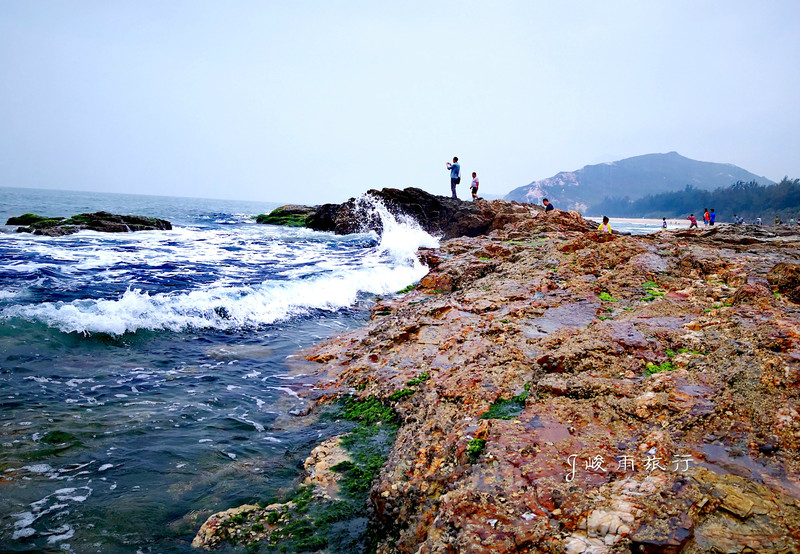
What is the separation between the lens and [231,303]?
9.68 meters

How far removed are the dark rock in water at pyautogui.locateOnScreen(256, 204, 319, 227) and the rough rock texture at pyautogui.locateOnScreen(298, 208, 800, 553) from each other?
110ft

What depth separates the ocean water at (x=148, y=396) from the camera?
11.1 ft

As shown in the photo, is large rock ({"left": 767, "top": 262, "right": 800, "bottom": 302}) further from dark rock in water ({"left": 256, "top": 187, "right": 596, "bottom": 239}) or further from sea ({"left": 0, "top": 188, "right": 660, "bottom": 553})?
dark rock in water ({"left": 256, "top": 187, "right": 596, "bottom": 239})

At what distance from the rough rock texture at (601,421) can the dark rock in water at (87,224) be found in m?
24.7

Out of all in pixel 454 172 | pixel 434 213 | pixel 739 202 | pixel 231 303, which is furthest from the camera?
pixel 739 202

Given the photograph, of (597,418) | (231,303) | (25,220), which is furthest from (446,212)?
(25,220)

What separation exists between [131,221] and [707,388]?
32864mm

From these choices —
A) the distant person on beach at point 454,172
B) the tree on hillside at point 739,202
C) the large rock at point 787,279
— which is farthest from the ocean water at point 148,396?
the tree on hillside at point 739,202

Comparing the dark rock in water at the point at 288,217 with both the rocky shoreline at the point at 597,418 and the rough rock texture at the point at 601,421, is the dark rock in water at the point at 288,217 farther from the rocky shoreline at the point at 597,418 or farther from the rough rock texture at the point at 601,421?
the rough rock texture at the point at 601,421

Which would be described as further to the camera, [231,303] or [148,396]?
[231,303]

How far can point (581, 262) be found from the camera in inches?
333

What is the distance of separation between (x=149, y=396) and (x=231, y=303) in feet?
14.3

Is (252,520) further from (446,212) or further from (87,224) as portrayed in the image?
(87,224)

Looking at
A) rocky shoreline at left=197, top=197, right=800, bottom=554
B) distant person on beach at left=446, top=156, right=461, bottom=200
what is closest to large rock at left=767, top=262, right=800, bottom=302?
rocky shoreline at left=197, top=197, right=800, bottom=554
